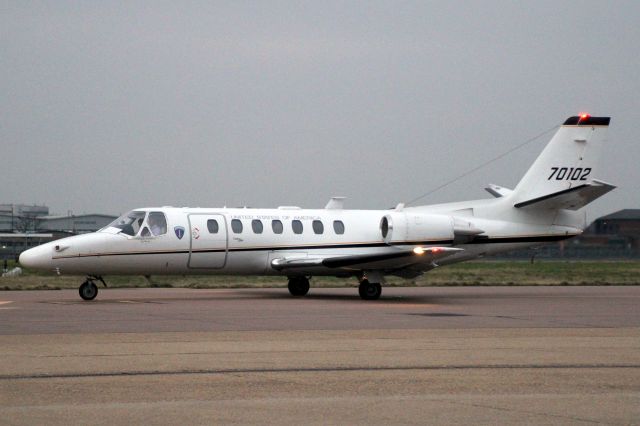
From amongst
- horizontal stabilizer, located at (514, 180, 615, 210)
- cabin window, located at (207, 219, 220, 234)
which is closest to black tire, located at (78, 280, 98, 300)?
cabin window, located at (207, 219, 220, 234)

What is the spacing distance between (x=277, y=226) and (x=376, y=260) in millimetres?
3478

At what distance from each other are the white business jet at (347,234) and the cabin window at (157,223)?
0.03 metres

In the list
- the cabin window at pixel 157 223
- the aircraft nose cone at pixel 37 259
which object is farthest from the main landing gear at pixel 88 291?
the cabin window at pixel 157 223

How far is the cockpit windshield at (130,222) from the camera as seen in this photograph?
27.2 m

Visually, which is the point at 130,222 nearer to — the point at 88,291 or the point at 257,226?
the point at 88,291

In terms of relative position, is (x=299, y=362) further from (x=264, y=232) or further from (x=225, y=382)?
(x=264, y=232)

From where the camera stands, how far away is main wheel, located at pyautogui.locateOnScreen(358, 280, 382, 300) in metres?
28.5

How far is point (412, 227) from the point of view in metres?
30.1

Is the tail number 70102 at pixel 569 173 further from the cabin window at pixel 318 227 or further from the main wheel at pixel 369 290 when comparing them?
the cabin window at pixel 318 227

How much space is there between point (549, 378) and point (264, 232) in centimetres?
1806

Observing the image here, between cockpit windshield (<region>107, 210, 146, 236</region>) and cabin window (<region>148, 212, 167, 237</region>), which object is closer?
cockpit windshield (<region>107, 210, 146, 236</region>)

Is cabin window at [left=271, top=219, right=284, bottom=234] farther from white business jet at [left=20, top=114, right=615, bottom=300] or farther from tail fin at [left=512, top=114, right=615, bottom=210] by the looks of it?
tail fin at [left=512, top=114, right=615, bottom=210]

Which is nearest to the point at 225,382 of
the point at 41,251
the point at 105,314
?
the point at 105,314

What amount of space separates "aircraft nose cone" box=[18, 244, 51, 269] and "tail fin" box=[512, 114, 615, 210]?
14335mm
